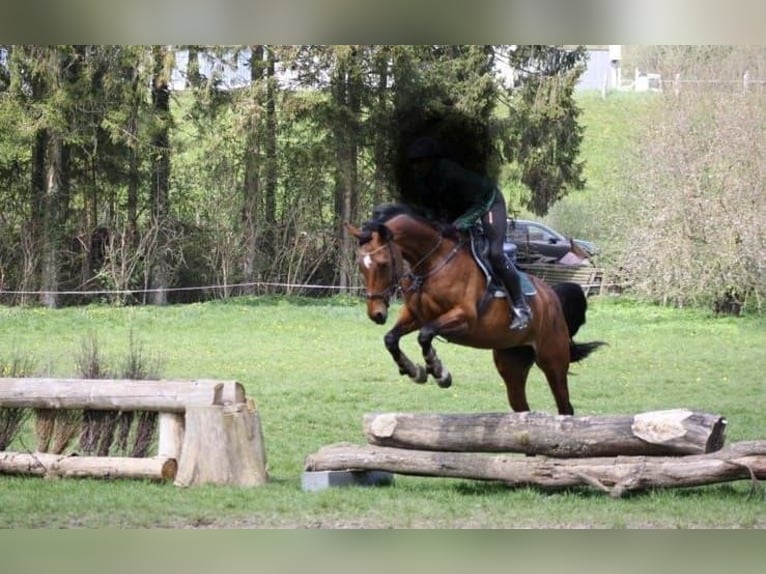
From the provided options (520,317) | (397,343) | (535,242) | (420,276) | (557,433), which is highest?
(535,242)

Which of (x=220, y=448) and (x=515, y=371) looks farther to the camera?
(x=515, y=371)

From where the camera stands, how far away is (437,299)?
257 inches

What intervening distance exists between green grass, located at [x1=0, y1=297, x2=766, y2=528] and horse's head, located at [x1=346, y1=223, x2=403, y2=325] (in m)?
0.57

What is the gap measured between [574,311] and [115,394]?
242cm

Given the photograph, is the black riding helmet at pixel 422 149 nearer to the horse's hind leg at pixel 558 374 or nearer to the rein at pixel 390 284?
the rein at pixel 390 284

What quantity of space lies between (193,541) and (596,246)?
2649 millimetres

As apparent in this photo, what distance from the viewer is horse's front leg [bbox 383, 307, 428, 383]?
650 centimetres

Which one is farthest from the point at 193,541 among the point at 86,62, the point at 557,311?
the point at 86,62

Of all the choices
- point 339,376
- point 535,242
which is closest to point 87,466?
point 339,376

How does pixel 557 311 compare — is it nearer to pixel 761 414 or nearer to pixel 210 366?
pixel 761 414

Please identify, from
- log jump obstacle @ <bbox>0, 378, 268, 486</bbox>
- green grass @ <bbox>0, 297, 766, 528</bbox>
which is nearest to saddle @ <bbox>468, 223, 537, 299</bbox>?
green grass @ <bbox>0, 297, 766, 528</bbox>

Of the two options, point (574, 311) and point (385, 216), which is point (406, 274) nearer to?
point (385, 216)

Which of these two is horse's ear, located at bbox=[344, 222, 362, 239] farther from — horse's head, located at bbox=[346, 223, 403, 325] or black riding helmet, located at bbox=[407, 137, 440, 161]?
black riding helmet, located at bbox=[407, 137, 440, 161]
